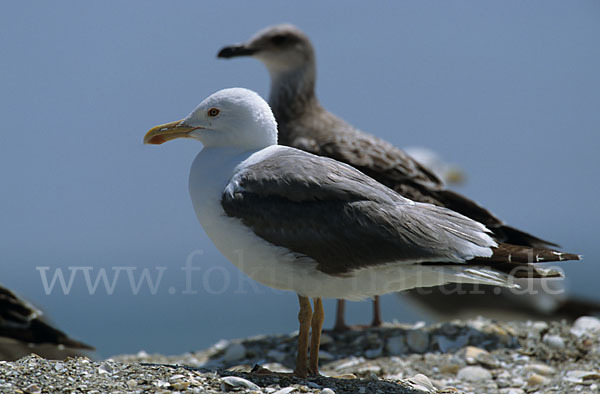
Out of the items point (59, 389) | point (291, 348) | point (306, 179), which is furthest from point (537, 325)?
point (59, 389)

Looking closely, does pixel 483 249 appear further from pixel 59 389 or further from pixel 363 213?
pixel 59 389

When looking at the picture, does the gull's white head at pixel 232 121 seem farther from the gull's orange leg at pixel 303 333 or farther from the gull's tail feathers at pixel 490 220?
the gull's tail feathers at pixel 490 220

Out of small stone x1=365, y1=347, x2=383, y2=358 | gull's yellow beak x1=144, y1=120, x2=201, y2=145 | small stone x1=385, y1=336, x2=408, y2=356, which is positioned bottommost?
small stone x1=365, y1=347, x2=383, y2=358

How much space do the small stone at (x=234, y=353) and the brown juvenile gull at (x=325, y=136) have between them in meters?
1.02

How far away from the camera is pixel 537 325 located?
700cm

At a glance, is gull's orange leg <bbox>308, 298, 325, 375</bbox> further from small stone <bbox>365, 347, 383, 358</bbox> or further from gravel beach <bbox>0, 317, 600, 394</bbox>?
small stone <bbox>365, 347, 383, 358</bbox>

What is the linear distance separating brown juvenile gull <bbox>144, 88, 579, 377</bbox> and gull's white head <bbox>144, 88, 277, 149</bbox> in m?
0.22

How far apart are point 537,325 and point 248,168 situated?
158 inches

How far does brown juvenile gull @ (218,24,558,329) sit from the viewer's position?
6.63 meters

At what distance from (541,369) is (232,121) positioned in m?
3.33

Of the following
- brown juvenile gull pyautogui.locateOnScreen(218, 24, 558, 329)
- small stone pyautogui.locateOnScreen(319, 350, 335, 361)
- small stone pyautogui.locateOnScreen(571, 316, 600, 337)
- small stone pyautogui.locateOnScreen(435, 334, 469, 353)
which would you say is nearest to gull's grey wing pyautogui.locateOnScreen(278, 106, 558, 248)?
brown juvenile gull pyautogui.locateOnScreen(218, 24, 558, 329)

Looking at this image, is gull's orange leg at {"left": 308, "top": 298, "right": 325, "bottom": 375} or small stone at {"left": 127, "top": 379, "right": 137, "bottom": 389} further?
→ gull's orange leg at {"left": 308, "top": 298, "right": 325, "bottom": 375}

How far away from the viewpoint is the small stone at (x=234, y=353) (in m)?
6.83

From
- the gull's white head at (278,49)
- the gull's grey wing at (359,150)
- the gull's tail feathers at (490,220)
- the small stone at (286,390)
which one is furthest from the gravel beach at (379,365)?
the gull's white head at (278,49)
